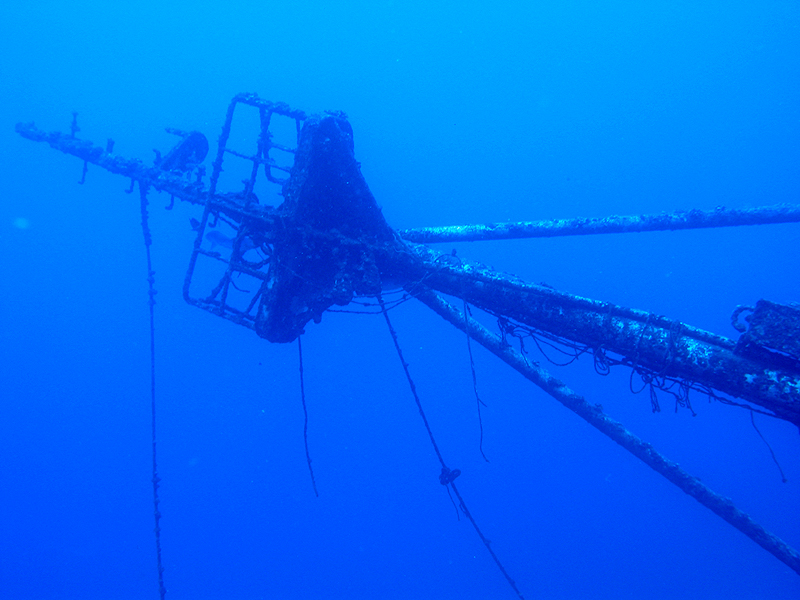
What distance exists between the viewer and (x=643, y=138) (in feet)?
279

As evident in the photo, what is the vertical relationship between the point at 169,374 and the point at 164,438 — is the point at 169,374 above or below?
above

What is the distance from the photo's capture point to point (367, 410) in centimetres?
4478

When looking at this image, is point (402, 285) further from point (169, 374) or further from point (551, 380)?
point (169, 374)

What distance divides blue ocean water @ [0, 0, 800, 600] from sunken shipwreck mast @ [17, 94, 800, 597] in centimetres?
3559

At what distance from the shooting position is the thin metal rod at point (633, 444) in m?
3.79

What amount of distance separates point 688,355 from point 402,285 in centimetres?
257

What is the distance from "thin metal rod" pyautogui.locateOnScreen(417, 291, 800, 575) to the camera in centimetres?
379

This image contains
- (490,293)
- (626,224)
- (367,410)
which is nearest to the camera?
(490,293)

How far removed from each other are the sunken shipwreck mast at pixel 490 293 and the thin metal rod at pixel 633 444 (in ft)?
0.04

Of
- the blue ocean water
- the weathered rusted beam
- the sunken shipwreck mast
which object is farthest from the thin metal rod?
the blue ocean water

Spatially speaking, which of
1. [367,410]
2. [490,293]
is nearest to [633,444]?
[490,293]

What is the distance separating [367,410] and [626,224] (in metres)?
43.0

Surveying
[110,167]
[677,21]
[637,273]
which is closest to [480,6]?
[677,21]

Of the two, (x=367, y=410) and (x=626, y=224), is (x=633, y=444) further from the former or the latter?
(x=367, y=410)
